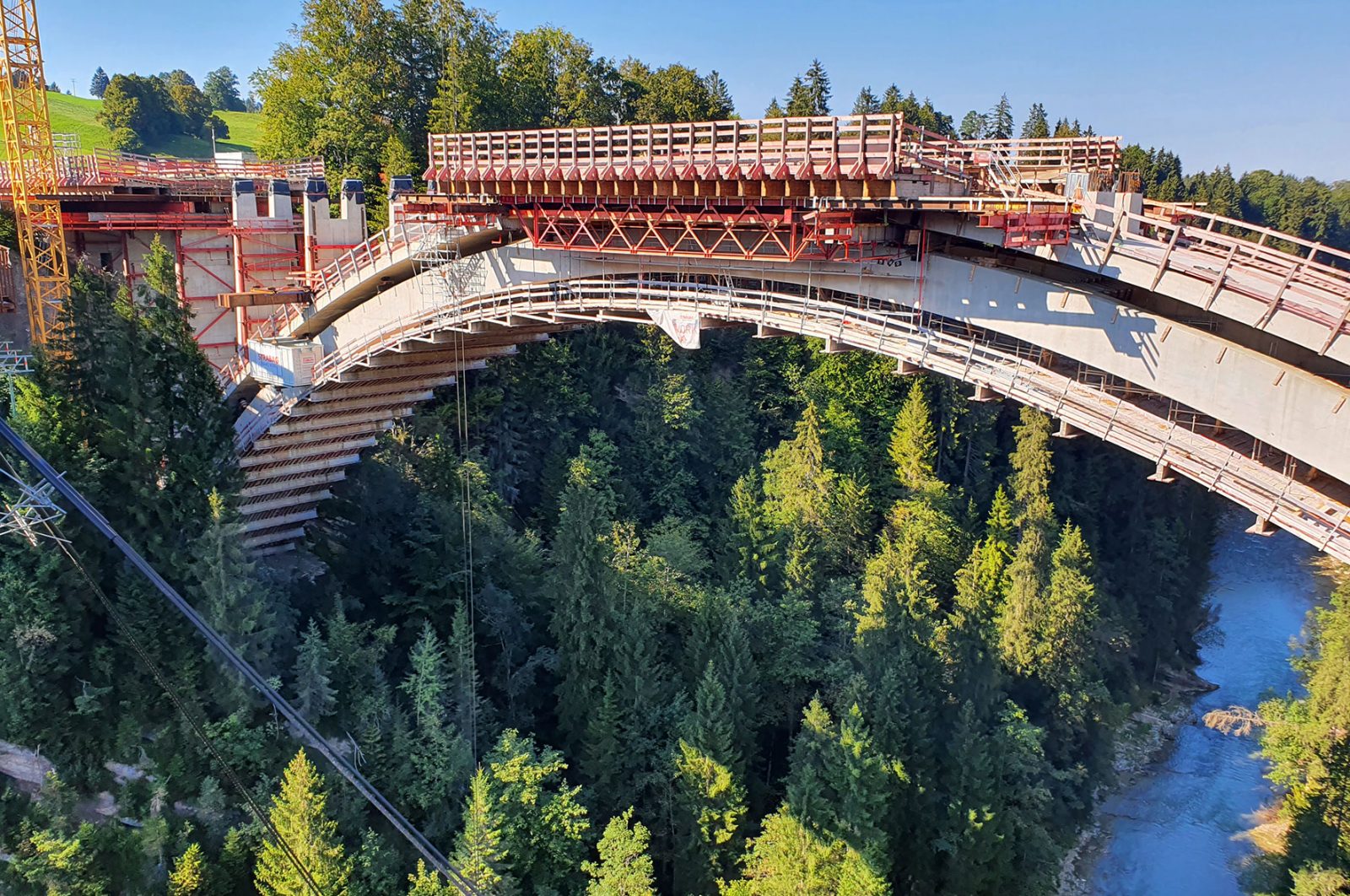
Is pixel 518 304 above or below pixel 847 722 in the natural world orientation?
above

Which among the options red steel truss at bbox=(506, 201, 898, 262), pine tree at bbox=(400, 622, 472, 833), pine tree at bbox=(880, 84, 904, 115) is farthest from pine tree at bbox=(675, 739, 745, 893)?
pine tree at bbox=(880, 84, 904, 115)

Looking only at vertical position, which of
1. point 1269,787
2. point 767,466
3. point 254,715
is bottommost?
point 1269,787

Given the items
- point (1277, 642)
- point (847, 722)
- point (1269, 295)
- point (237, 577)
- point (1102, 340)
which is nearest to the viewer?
point (1269, 295)

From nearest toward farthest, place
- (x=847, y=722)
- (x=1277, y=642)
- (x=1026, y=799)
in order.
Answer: (x=847, y=722) → (x=1026, y=799) → (x=1277, y=642)

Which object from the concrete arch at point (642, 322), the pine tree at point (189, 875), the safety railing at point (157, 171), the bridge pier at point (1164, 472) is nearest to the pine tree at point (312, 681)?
the pine tree at point (189, 875)

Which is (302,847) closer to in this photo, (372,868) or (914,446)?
(372,868)

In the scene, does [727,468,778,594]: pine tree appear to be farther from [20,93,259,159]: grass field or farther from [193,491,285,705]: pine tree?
[20,93,259,159]: grass field

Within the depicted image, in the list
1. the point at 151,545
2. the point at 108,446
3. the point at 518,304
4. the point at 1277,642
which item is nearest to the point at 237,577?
the point at 151,545

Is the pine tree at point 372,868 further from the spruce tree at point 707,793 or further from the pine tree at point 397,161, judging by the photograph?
the pine tree at point 397,161

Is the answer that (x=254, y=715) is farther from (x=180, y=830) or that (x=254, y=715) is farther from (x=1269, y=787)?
(x=1269, y=787)
